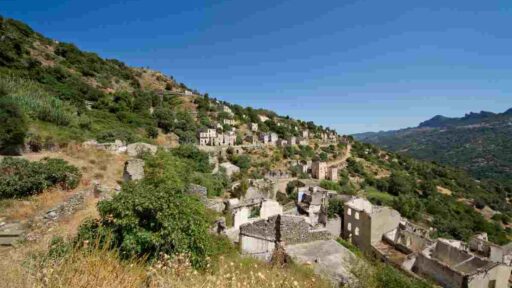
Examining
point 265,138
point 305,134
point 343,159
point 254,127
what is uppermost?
point 254,127

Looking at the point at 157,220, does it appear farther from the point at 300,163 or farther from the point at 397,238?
the point at 300,163

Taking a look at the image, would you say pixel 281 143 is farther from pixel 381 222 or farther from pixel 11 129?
pixel 11 129

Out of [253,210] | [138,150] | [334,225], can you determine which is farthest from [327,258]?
[138,150]

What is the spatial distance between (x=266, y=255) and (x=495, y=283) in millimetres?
10338

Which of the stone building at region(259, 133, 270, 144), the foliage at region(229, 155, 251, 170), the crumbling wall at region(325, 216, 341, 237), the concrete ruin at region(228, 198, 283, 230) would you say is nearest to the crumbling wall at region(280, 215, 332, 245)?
the concrete ruin at region(228, 198, 283, 230)

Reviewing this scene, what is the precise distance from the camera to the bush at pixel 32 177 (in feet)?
31.0

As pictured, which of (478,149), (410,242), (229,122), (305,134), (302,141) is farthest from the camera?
(478,149)

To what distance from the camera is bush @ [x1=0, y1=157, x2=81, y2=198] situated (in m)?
9.45

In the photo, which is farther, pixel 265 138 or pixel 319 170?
pixel 265 138

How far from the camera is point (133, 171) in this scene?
45.6 feet

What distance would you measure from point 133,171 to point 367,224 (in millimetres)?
12960

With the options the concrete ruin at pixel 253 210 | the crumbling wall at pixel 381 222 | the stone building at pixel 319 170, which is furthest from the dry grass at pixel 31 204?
the stone building at pixel 319 170

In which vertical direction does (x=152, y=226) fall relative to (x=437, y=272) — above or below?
above

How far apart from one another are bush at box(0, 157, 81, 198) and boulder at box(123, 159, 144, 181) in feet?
7.42
